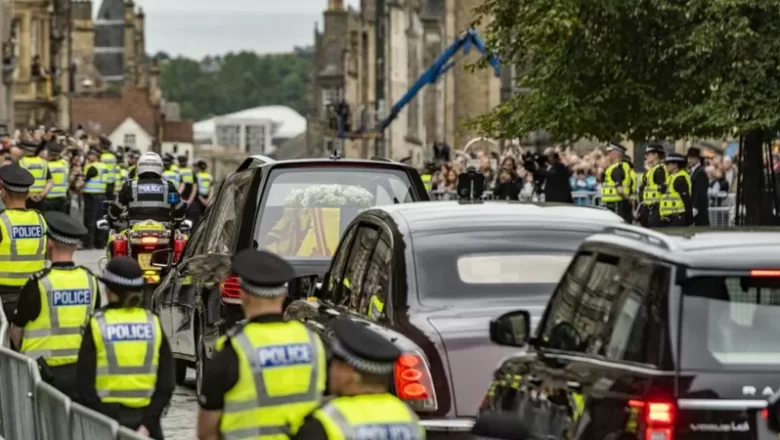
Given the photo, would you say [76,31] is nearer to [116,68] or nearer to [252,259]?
[116,68]

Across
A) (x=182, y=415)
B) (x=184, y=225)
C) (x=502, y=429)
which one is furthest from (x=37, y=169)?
(x=502, y=429)

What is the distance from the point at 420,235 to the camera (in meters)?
11.1

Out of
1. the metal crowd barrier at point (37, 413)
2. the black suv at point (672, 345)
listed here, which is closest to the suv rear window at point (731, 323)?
the black suv at point (672, 345)

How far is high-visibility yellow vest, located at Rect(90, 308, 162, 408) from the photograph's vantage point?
914 cm

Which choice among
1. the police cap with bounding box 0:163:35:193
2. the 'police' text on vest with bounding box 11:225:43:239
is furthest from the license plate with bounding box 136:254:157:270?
the police cap with bounding box 0:163:35:193

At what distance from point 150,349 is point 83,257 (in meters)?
26.6

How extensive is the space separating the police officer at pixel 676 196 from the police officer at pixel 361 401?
1994 centimetres

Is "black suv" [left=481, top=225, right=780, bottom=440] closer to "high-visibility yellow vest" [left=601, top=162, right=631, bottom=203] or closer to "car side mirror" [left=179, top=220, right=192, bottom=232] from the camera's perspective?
"car side mirror" [left=179, top=220, right=192, bottom=232]

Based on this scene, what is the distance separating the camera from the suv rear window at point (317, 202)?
569 inches

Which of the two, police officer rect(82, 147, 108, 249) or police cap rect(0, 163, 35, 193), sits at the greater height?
police cap rect(0, 163, 35, 193)

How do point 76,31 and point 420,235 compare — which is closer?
point 420,235

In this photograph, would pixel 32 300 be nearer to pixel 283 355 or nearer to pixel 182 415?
pixel 283 355

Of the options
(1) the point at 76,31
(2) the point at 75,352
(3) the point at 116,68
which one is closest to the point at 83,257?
(2) the point at 75,352

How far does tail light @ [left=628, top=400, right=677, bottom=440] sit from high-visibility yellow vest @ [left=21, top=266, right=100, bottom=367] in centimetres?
423
